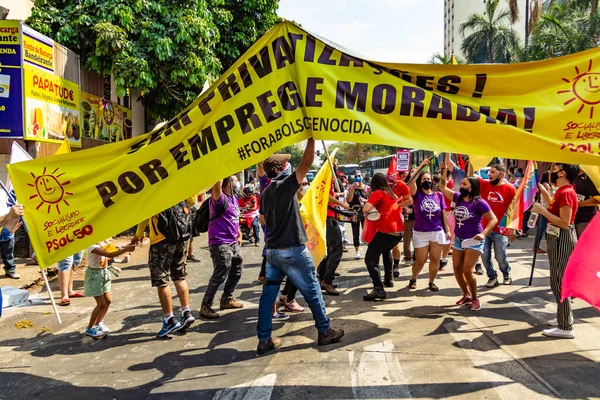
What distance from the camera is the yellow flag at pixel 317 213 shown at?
626cm

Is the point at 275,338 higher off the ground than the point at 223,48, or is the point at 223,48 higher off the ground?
the point at 223,48

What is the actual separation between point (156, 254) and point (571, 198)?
4.82 m

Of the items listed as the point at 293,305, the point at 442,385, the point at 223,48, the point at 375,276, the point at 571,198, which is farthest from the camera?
the point at 223,48

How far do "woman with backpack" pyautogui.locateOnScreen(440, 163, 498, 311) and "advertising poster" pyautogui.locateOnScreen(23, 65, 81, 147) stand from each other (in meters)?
9.37

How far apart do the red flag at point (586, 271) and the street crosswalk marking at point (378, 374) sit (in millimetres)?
1749

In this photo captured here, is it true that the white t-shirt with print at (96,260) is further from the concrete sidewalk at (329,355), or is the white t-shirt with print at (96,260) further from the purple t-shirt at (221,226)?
the purple t-shirt at (221,226)

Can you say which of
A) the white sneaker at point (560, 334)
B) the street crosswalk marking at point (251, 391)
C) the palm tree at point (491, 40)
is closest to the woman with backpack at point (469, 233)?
the white sneaker at point (560, 334)

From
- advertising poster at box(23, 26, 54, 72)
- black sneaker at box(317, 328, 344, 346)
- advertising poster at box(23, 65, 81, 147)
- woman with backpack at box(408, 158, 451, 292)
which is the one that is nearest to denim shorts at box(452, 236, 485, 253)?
woman with backpack at box(408, 158, 451, 292)

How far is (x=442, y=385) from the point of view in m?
4.00

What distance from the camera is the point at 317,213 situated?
6457mm

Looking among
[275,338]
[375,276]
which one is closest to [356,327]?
[275,338]

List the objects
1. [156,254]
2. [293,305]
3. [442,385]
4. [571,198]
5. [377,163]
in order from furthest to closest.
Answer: [377,163]
[293,305]
[156,254]
[571,198]
[442,385]

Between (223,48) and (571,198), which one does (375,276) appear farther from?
(223,48)

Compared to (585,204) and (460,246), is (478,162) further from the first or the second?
(585,204)
